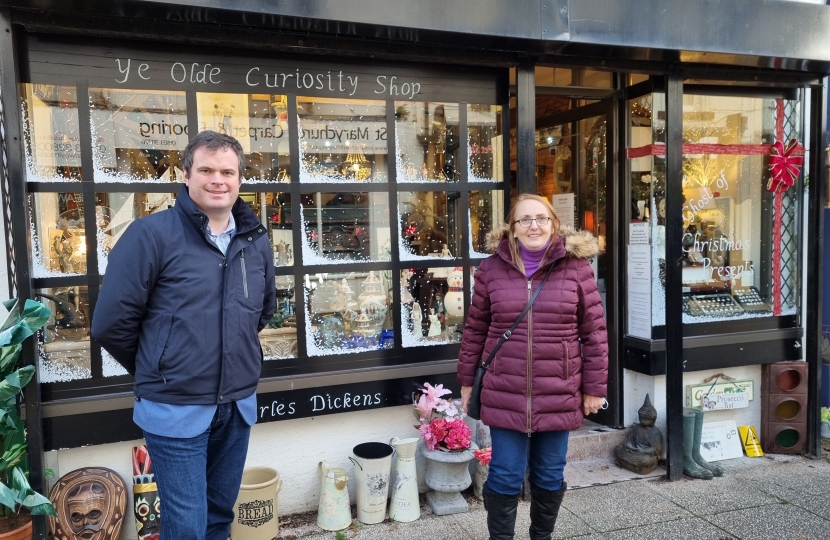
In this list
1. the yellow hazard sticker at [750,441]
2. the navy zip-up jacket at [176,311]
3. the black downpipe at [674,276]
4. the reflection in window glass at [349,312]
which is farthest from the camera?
the yellow hazard sticker at [750,441]

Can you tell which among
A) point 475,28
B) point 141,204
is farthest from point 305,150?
point 475,28

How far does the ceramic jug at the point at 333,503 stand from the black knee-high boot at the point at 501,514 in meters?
0.95

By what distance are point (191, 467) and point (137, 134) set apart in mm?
1966

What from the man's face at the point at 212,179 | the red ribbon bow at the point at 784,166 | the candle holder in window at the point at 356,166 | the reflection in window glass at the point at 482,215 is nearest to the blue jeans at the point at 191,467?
the man's face at the point at 212,179

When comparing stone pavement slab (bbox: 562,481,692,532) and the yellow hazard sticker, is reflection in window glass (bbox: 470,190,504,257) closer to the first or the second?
stone pavement slab (bbox: 562,481,692,532)

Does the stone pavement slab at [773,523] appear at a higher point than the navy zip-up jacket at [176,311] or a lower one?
lower

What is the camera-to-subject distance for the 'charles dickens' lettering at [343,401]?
136 inches

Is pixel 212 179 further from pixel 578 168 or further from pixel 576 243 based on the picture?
pixel 578 168

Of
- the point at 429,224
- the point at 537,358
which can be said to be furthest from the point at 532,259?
the point at 429,224

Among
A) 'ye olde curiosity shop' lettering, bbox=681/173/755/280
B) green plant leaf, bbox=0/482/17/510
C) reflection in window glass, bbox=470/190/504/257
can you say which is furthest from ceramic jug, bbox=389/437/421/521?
'ye olde curiosity shop' lettering, bbox=681/173/755/280

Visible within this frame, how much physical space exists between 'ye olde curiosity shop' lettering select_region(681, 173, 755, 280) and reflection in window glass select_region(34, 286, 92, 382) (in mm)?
4105

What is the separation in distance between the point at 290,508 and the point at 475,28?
2976 millimetres

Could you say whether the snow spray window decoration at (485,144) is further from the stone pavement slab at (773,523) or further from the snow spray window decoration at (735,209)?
the stone pavement slab at (773,523)

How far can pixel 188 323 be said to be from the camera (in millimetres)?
2109
